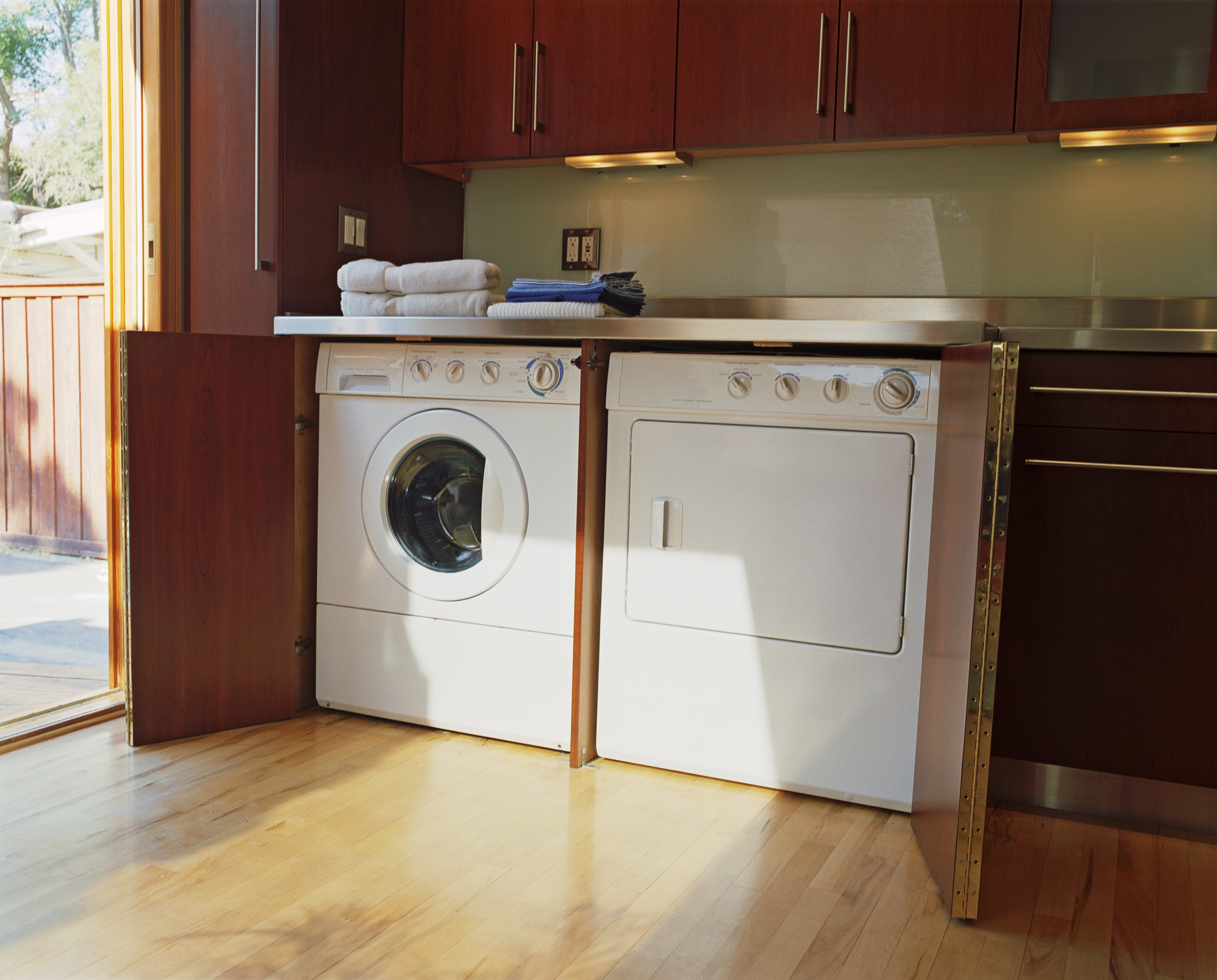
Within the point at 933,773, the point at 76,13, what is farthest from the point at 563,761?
the point at 76,13

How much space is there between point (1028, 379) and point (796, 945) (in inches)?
43.4

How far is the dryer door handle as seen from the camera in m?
2.14

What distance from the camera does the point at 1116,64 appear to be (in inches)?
91.4

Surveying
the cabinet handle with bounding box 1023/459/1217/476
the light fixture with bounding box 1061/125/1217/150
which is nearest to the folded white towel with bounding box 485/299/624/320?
the cabinet handle with bounding box 1023/459/1217/476

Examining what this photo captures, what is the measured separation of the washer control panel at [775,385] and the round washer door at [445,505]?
1.07ft

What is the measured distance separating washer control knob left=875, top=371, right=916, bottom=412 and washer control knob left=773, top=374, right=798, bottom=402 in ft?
0.50

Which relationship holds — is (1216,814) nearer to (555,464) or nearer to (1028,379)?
(1028,379)

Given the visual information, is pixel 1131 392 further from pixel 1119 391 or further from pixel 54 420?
pixel 54 420

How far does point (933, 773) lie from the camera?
177 centimetres

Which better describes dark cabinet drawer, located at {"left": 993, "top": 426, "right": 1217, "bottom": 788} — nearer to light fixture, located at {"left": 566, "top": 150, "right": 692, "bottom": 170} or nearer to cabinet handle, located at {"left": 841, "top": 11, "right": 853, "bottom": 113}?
cabinet handle, located at {"left": 841, "top": 11, "right": 853, "bottom": 113}

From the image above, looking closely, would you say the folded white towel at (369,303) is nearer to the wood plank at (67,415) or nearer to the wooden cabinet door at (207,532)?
the wooden cabinet door at (207,532)

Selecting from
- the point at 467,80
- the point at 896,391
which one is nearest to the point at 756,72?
the point at 467,80

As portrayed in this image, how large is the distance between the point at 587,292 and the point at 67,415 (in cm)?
151

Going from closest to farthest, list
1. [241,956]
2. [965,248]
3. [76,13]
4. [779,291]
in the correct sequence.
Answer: [241,956] < [76,13] < [965,248] < [779,291]
